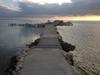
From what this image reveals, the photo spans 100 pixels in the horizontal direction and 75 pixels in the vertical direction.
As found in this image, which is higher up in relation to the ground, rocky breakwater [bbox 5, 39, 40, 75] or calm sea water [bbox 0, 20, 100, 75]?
rocky breakwater [bbox 5, 39, 40, 75]

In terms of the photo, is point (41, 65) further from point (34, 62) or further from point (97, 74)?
point (97, 74)

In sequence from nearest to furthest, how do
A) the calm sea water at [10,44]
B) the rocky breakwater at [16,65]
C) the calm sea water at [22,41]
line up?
the rocky breakwater at [16,65]
the calm sea water at [10,44]
the calm sea water at [22,41]

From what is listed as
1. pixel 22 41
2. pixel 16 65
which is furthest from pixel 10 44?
pixel 16 65

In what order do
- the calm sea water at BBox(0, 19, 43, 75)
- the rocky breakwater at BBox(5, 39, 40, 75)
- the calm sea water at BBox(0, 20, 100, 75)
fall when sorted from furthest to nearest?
the calm sea water at BBox(0, 20, 100, 75) < the calm sea water at BBox(0, 19, 43, 75) < the rocky breakwater at BBox(5, 39, 40, 75)

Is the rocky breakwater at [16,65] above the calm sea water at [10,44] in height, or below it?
above

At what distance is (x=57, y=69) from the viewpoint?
14039 mm

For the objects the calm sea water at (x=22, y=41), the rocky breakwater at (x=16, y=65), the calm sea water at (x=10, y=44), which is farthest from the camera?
the calm sea water at (x=22, y=41)

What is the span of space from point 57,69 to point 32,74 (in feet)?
5.76

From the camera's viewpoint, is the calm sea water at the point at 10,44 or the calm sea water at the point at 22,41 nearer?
the calm sea water at the point at 10,44

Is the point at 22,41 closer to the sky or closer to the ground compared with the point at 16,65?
closer to the ground

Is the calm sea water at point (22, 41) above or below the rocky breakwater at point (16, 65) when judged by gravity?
below

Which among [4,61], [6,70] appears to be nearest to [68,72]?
[6,70]

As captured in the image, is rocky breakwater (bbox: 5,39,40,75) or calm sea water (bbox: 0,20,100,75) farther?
calm sea water (bbox: 0,20,100,75)

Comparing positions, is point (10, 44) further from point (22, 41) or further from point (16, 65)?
point (16, 65)
